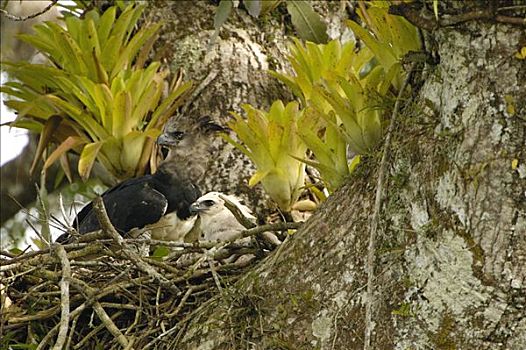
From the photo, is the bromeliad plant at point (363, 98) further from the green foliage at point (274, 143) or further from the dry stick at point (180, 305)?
the dry stick at point (180, 305)

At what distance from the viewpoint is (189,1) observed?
16.0 feet

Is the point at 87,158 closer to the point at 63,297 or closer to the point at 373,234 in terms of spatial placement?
the point at 63,297

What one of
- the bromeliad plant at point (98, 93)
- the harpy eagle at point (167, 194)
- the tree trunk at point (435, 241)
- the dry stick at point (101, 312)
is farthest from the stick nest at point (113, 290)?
the bromeliad plant at point (98, 93)

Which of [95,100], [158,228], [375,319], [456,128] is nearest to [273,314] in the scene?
[375,319]

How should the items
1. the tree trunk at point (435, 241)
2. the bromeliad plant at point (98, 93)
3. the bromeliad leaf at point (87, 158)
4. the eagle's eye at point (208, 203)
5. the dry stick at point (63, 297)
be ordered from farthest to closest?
1. the bromeliad plant at point (98, 93)
2. the bromeliad leaf at point (87, 158)
3. the eagle's eye at point (208, 203)
4. the dry stick at point (63, 297)
5. the tree trunk at point (435, 241)

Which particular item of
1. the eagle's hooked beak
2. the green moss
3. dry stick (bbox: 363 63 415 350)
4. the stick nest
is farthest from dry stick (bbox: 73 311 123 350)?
the eagle's hooked beak

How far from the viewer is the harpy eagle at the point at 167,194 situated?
4051 millimetres

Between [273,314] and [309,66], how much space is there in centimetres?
155

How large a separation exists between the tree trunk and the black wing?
134 cm

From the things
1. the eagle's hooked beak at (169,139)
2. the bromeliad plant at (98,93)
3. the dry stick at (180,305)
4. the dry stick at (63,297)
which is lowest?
the dry stick at (180,305)

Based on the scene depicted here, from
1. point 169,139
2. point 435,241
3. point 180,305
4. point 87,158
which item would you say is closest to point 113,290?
point 180,305

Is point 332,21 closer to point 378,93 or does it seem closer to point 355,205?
point 378,93

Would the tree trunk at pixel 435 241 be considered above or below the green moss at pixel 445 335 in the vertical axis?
above

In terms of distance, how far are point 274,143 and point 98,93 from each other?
1.01 meters
